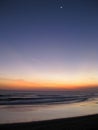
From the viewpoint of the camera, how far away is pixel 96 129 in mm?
2287

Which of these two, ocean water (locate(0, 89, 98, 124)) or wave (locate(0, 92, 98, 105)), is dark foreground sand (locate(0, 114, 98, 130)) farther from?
wave (locate(0, 92, 98, 105))

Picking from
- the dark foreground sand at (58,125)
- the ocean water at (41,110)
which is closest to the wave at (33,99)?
the ocean water at (41,110)

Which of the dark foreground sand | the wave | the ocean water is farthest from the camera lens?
the wave

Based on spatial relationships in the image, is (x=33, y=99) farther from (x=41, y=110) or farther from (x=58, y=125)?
(x=58, y=125)

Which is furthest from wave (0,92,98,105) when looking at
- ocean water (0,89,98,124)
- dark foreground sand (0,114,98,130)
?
dark foreground sand (0,114,98,130)

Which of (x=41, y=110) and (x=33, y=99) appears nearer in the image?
(x=41, y=110)

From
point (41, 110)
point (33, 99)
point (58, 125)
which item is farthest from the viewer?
point (33, 99)

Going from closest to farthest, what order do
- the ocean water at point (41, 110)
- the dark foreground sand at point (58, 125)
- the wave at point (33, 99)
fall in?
the dark foreground sand at point (58, 125) < the ocean water at point (41, 110) < the wave at point (33, 99)

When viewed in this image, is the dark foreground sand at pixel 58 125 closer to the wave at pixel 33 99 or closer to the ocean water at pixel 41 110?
the ocean water at pixel 41 110

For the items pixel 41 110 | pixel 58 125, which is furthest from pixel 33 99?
pixel 58 125

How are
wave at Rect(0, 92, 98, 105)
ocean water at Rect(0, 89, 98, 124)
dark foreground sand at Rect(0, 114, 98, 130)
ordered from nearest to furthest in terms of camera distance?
dark foreground sand at Rect(0, 114, 98, 130)
ocean water at Rect(0, 89, 98, 124)
wave at Rect(0, 92, 98, 105)

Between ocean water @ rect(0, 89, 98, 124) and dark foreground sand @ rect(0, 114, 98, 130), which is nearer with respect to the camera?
dark foreground sand @ rect(0, 114, 98, 130)

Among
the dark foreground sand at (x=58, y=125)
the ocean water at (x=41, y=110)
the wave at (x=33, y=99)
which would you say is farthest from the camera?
the wave at (x=33, y=99)

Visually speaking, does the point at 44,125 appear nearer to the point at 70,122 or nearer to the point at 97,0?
the point at 70,122
